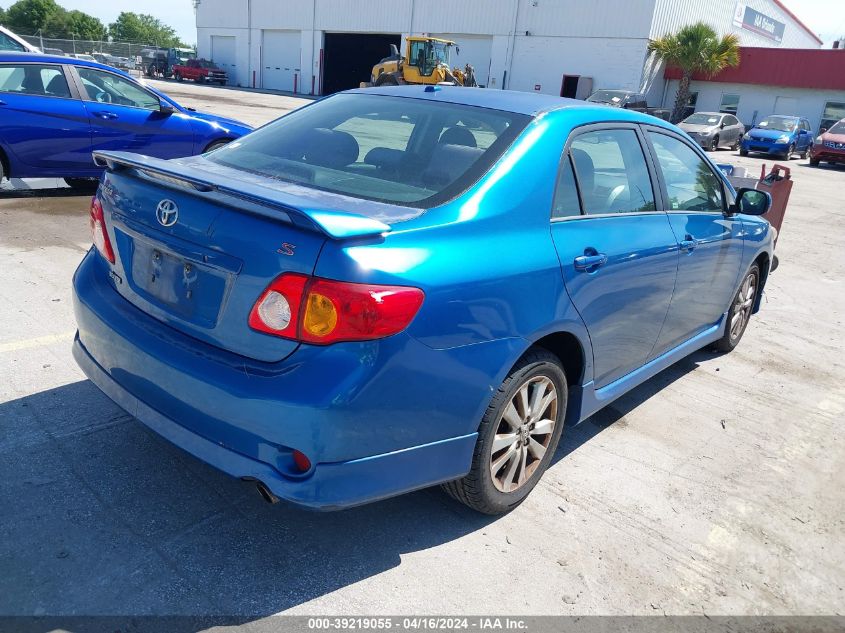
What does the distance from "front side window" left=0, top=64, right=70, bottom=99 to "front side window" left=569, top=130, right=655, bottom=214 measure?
6801 mm

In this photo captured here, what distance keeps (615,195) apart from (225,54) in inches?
2308

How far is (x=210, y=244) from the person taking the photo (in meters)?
2.46

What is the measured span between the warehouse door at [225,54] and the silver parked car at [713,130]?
128 ft

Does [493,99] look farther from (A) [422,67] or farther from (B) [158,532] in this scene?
(A) [422,67]

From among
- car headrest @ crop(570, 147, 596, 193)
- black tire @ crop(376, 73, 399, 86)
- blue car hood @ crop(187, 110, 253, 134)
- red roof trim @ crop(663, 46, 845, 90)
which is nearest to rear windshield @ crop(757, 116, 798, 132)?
red roof trim @ crop(663, 46, 845, 90)

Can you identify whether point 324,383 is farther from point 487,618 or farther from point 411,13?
point 411,13

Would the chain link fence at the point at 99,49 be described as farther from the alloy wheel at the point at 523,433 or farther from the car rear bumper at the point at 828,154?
the alloy wheel at the point at 523,433

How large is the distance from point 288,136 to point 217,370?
149cm

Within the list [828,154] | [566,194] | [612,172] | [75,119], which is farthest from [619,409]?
[828,154]

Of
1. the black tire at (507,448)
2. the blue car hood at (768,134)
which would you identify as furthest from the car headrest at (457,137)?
the blue car hood at (768,134)

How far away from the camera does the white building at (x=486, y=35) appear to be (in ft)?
117

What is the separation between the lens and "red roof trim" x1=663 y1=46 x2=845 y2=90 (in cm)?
3406

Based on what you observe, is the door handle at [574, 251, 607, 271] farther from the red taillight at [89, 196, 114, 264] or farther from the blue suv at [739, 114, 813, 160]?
the blue suv at [739, 114, 813, 160]

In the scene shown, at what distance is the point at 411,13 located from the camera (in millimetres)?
42844
